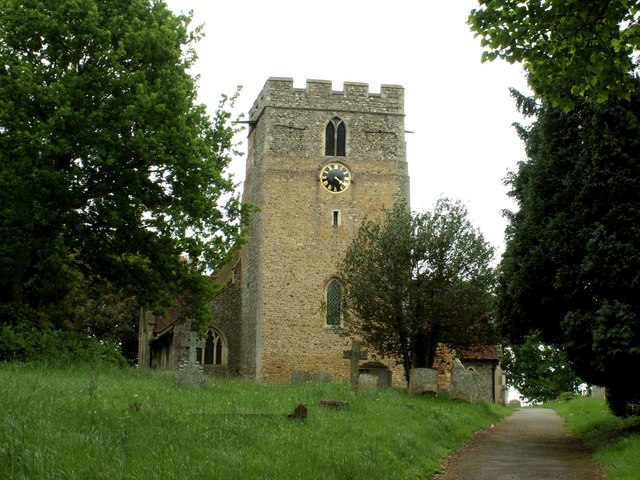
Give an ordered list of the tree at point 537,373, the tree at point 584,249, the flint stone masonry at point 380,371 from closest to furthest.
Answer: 1. the tree at point 584,249
2. the flint stone masonry at point 380,371
3. the tree at point 537,373

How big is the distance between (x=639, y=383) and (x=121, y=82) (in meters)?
13.4

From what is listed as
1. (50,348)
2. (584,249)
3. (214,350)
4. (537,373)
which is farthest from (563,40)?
(537,373)

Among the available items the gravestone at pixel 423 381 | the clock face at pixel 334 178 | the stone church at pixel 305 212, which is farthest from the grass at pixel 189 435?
the clock face at pixel 334 178

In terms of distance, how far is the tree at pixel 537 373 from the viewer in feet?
191

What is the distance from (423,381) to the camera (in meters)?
21.2

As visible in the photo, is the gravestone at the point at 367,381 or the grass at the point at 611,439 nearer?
the grass at the point at 611,439

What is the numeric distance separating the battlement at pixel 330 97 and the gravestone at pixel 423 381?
1700 cm

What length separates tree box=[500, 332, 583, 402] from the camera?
5812 cm

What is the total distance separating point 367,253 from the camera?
24984 mm

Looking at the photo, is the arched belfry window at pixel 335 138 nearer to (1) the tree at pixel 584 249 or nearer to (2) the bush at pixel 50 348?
(2) the bush at pixel 50 348

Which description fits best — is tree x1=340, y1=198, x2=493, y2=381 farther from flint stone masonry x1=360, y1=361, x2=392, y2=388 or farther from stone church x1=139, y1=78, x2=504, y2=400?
stone church x1=139, y1=78, x2=504, y2=400

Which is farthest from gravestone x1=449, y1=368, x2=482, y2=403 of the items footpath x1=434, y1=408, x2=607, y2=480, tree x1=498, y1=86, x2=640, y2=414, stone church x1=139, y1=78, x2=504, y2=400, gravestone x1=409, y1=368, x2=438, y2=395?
stone church x1=139, y1=78, x2=504, y2=400

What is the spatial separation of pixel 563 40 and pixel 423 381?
530 inches

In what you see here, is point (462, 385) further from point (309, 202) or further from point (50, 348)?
point (309, 202)
